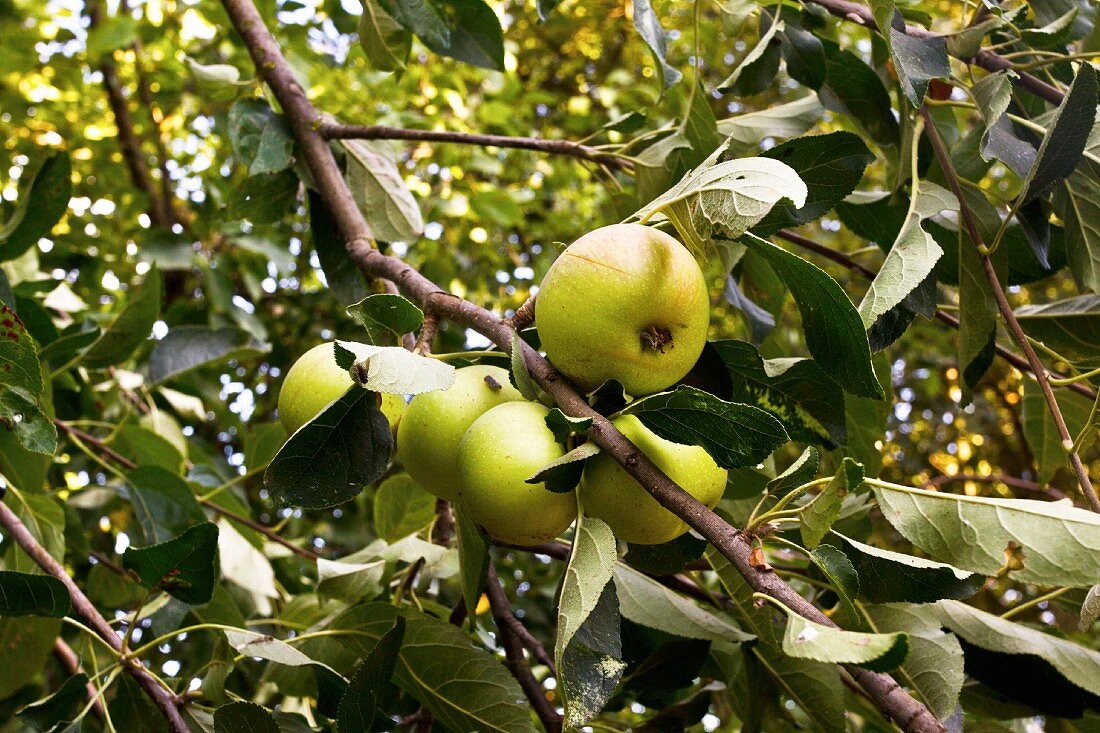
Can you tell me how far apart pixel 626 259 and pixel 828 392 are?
0.31 metres

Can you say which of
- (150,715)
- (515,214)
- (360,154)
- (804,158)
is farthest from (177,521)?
(515,214)

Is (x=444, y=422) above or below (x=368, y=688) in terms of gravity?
above

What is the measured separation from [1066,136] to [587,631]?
26.6 inches

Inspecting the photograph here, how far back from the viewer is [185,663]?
242 centimetres

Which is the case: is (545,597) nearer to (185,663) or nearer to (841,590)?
(185,663)

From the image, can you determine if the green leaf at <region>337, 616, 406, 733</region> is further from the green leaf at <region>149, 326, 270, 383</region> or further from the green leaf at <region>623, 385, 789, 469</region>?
the green leaf at <region>149, 326, 270, 383</region>

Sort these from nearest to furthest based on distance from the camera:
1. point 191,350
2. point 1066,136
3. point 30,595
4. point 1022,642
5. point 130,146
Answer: point 1066,136, point 30,595, point 1022,642, point 191,350, point 130,146

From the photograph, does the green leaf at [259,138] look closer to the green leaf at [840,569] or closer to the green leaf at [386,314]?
the green leaf at [386,314]

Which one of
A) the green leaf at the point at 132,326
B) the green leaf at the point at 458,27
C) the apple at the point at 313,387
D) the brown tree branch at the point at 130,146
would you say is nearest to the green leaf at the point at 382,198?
the green leaf at the point at 458,27

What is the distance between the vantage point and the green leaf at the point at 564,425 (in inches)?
27.7

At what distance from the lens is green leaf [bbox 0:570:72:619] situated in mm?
997

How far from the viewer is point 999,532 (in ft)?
2.43

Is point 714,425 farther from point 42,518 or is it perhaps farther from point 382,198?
point 42,518

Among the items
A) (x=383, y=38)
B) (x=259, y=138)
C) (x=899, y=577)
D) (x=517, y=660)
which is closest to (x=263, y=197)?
(x=259, y=138)
